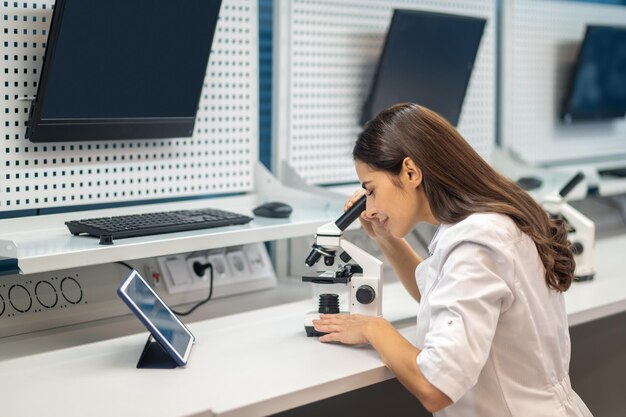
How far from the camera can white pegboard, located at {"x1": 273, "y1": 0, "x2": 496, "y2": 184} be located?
2.52 m

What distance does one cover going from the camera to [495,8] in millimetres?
3145

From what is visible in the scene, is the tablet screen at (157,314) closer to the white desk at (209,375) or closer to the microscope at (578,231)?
the white desk at (209,375)

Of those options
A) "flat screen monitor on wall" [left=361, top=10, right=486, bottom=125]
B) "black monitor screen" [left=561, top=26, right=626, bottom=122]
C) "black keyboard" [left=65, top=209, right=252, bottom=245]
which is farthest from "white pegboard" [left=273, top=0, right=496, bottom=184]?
"black monitor screen" [left=561, top=26, right=626, bottom=122]

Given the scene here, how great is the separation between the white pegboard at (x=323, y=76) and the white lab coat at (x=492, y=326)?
1.01 m

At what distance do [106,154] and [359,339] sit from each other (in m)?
0.87

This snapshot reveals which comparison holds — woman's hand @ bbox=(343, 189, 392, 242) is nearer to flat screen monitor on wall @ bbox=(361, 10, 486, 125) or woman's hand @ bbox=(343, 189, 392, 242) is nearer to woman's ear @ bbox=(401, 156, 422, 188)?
woman's ear @ bbox=(401, 156, 422, 188)

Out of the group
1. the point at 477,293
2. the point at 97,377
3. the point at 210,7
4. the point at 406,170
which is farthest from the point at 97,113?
the point at 477,293

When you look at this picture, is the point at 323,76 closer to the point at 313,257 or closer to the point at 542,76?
the point at 313,257

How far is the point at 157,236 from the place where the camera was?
187 cm

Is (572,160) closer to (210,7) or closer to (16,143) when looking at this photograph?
(210,7)

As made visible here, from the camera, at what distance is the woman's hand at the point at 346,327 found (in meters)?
1.70

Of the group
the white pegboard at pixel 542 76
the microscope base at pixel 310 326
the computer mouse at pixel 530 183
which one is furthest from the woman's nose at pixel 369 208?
the white pegboard at pixel 542 76

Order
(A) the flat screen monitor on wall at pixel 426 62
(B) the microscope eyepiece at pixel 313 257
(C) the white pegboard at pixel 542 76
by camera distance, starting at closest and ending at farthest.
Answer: (B) the microscope eyepiece at pixel 313 257
(A) the flat screen monitor on wall at pixel 426 62
(C) the white pegboard at pixel 542 76

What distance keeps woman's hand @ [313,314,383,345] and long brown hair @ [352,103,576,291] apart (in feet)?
0.89
